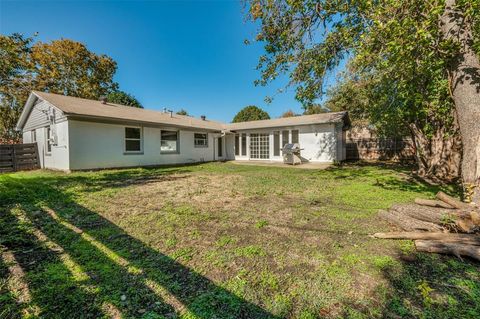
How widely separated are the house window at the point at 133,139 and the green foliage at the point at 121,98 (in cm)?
1569

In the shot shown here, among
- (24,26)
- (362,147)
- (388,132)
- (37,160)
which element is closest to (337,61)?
(388,132)

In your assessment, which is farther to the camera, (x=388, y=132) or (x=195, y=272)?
(x=388, y=132)

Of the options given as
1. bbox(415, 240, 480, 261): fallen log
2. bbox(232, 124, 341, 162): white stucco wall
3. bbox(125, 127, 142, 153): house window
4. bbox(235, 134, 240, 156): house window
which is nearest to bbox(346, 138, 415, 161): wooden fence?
bbox(232, 124, 341, 162): white stucco wall

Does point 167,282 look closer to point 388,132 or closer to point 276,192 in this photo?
point 276,192

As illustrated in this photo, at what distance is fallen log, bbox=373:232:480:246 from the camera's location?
2597 mm

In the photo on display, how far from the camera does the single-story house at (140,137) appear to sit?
9.88 meters

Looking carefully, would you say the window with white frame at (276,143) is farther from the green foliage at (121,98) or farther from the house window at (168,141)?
the green foliage at (121,98)

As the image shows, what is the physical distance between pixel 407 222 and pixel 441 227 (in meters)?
0.38

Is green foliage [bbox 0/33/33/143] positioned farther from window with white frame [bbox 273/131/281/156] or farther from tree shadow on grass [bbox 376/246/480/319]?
tree shadow on grass [bbox 376/246/480/319]

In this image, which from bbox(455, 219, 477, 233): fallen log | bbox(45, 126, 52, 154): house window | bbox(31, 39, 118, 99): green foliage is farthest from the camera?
bbox(31, 39, 118, 99): green foliage

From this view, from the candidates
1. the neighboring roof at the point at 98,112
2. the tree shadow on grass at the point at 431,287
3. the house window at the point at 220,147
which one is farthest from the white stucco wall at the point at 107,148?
the tree shadow on grass at the point at 431,287

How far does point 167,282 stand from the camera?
Result: 2.07 metres

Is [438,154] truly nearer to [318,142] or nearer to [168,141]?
[318,142]

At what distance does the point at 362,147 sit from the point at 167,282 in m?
17.9
